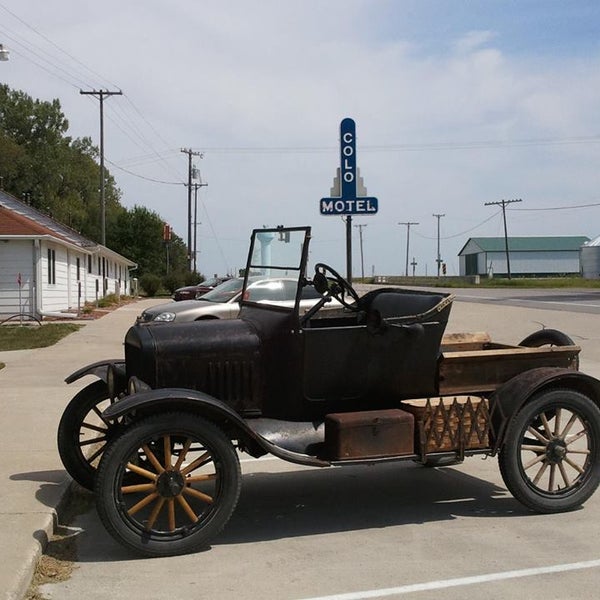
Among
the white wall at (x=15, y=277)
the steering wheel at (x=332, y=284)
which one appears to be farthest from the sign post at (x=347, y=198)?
the white wall at (x=15, y=277)

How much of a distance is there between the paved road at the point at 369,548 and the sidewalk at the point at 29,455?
257 millimetres

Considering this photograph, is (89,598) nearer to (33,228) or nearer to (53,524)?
(53,524)

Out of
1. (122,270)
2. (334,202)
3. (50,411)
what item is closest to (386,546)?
(50,411)

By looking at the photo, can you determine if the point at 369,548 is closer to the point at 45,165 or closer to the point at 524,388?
the point at 524,388

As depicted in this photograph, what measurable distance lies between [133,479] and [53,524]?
0.62m

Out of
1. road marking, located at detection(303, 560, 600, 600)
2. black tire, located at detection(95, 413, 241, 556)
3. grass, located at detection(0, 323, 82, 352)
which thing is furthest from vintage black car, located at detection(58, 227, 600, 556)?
grass, located at detection(0, 323, 82, 352)

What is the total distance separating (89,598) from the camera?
4.23 metres

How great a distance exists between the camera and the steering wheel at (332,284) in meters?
5.60

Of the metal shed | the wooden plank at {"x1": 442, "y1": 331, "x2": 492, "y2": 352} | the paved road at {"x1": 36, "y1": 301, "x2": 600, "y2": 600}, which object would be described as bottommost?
the paved road at {"x1": 36, "y1": 301, "x2": 600, "y2": 600}

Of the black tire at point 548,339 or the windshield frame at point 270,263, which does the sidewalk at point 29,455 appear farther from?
the black tire at point 548,339

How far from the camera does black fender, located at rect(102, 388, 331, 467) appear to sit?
4.76m

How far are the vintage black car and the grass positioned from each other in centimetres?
1207

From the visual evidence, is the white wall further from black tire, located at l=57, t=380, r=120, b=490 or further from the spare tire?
the spare tire

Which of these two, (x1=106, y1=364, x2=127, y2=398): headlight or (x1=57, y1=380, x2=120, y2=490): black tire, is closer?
(x1=106, y1=364, x2=127, y2=398): headlight
